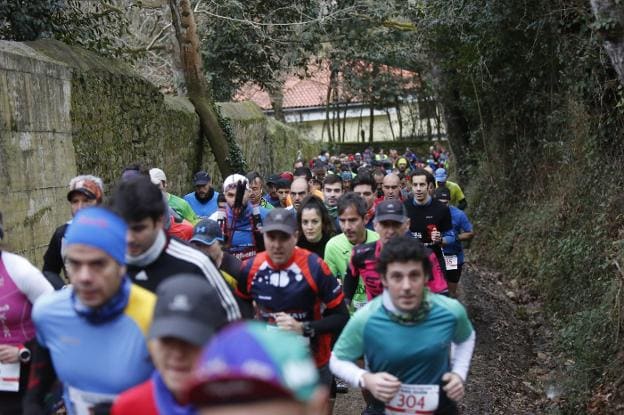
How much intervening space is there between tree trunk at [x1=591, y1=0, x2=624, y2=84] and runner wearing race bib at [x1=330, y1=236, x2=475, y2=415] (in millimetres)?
3515

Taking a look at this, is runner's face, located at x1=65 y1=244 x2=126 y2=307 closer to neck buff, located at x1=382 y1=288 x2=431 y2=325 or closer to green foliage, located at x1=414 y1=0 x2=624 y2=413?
neck buff, located at x1=382 y1=288 x2=431 y2=325

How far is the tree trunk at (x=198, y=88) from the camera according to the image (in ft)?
55.1

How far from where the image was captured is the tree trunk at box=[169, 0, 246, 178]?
16781mm

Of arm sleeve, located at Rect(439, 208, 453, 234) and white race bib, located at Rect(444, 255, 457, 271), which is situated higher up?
arm sleeve, located at Rect(439, 208, 453, 234)

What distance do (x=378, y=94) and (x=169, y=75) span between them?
2340 centimetres

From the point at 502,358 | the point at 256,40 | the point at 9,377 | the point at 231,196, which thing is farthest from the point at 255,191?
the point at 256,40

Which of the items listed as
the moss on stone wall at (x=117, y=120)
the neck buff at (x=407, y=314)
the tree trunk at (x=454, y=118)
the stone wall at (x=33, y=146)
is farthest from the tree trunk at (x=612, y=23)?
the tree trunk at (x=454, y=118)

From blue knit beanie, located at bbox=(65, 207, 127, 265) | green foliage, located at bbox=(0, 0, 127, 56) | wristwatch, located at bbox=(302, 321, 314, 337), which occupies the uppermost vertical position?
green foliage, located at bbox=(0, 0, 127, 56)

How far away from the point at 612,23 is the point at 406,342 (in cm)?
406

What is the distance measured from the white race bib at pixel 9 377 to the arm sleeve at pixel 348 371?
6.26 ft

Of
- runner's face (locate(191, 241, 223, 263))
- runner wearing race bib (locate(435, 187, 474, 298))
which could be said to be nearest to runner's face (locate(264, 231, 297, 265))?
runner's face (locate(191, 241, 223, 263))

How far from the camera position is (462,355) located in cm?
491

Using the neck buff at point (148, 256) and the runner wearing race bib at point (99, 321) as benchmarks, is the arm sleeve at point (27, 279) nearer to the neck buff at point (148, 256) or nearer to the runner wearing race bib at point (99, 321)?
the neck buff at point (148, 256)

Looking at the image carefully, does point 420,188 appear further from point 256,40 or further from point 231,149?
point 256,40
